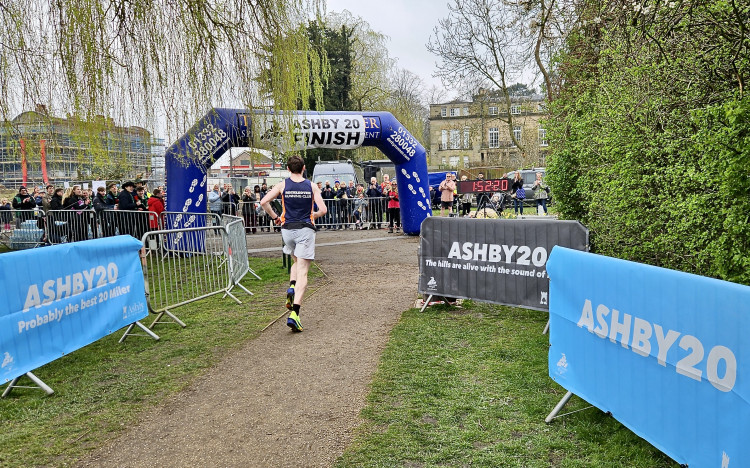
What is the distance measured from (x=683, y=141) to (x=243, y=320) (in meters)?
5.66

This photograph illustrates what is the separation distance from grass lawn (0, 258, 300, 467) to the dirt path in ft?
0.77

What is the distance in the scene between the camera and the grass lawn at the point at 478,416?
3.56m

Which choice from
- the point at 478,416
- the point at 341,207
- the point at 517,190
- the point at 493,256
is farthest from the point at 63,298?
the point at 517,190

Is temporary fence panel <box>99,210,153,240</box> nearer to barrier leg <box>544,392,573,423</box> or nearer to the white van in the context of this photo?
barrier leg <box>544,392,573,423</box>

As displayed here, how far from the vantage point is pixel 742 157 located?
3.85 meters

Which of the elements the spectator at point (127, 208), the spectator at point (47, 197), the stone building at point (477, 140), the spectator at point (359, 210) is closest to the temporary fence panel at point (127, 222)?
the spectator at point (127, 208)

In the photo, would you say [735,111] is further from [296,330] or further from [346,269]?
[346,269]

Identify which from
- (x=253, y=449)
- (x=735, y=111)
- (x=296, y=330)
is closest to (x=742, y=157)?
(x=735, y=111)

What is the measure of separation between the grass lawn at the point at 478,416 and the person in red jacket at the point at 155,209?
9812 millimetres

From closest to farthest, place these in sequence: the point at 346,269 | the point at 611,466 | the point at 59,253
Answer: the point at 611,466 → the point at 59,253 → the point at 346,269

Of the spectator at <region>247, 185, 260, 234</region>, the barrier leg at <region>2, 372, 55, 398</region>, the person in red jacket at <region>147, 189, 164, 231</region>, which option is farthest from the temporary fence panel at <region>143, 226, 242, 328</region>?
the spectator at <region>247, 185, 260, 234</region>

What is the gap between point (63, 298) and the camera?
218 inches

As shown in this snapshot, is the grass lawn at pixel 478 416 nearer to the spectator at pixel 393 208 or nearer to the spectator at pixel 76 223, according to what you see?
the spectator at pixel 76 223

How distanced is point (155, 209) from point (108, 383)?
10767 millimetres
